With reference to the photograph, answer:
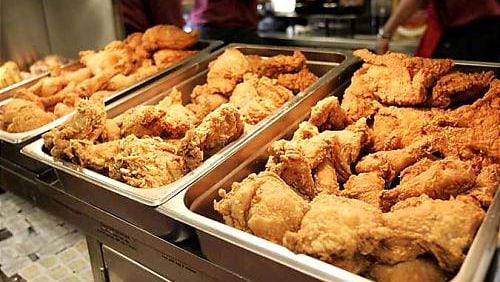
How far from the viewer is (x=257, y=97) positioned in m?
2.04

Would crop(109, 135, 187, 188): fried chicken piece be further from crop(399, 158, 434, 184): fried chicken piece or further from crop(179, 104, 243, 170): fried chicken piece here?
crop(399, 158, 434, 184): fried chicken piece

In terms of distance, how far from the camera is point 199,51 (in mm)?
2715

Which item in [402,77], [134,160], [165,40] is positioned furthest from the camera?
[165,40]

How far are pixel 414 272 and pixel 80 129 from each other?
4.10 ft

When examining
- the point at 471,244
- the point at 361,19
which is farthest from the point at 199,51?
the point at 361,19

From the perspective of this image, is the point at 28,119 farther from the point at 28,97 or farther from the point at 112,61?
the point at 112,61

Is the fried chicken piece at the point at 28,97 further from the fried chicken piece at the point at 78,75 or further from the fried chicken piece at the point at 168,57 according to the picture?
the fried chicken piece at the point at 168,57

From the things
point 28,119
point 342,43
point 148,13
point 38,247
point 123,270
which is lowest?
point 38,247

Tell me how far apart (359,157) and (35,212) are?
5.41 feet

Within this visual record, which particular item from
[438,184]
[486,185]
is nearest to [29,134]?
[438,184]

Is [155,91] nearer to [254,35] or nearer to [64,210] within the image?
[64,210]

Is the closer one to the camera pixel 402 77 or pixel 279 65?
pixel 402 77

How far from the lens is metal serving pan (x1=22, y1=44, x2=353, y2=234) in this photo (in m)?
1.45

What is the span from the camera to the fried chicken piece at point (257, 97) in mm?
1920
